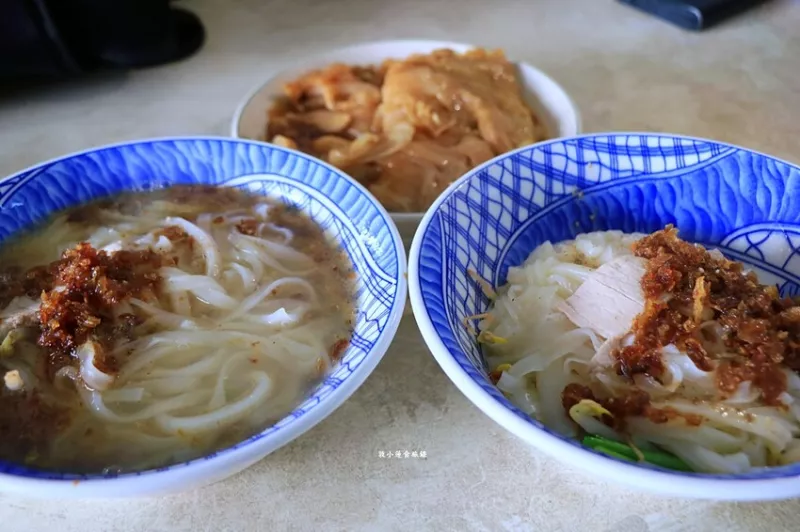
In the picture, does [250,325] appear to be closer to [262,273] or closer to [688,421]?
[262,273]

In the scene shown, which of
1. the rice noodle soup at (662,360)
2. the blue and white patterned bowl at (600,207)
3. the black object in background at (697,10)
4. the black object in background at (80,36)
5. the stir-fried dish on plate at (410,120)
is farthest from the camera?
the black object in background at (697,10)

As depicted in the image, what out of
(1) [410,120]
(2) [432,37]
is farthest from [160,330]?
(2) [432,37]

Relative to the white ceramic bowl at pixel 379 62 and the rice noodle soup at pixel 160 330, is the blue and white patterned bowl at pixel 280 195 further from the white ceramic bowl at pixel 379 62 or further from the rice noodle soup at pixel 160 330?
the white ceramic bowl at pixel 379 62

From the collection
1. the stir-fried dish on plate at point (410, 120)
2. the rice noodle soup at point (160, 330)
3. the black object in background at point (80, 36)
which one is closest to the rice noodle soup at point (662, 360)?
the rice noodle soup at point (160, 330)

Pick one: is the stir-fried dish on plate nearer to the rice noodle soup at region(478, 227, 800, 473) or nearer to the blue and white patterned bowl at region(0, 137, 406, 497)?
the blue and white patterned bowl at region(0, 137, 406, 497)

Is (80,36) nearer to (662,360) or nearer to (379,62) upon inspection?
(379,62)

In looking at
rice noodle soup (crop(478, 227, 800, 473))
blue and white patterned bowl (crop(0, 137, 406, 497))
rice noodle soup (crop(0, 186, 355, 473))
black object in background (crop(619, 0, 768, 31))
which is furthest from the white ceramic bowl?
black object in background (crop(619, 0, 768, 31))
